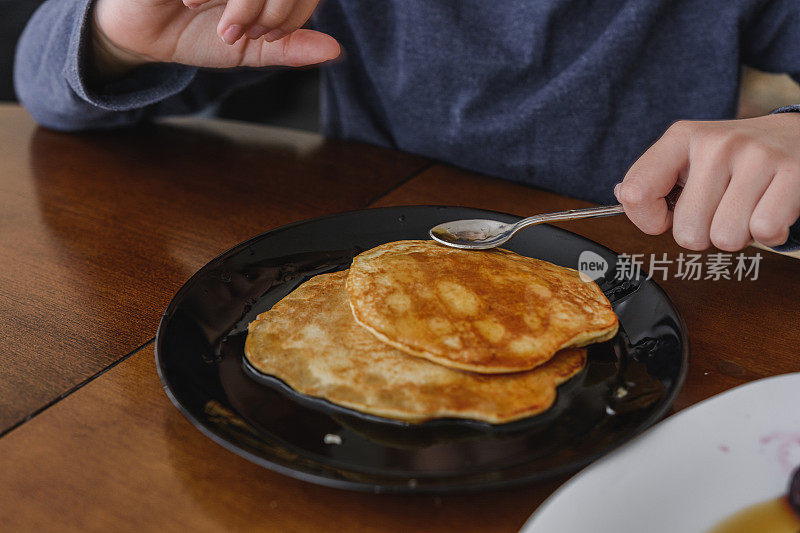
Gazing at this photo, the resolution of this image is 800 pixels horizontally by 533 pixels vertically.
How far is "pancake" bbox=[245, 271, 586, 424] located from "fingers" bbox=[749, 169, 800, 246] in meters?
0.26

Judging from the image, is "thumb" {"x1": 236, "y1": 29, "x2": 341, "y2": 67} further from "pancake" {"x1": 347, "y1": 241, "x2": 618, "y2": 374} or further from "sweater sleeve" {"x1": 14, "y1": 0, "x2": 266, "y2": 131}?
"pancake" {"x1": 347, "y1": 241, "x2": 618, "y2": 374}

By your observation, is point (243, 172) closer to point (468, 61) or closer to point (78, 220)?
point (78, 220)

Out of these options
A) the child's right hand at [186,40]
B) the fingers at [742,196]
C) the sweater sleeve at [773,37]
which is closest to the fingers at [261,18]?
the child's right hand at [186,40]

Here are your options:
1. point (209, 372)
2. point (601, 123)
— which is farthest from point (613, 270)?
point (601, 123)

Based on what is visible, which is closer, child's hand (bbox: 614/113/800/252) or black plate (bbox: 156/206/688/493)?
black plate (bbox: 156/206/688/493)

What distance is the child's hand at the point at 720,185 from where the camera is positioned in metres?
0.74

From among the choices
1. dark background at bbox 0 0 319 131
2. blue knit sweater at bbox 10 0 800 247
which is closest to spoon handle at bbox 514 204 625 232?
blue knit sweater at bbox 10 0 800 247

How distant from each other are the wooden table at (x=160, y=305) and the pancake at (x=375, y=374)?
8 cm

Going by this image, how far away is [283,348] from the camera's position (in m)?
0.69

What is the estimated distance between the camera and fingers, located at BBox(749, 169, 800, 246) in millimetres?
726

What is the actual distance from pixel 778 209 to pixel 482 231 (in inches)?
14.4

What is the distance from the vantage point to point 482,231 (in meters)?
0.90

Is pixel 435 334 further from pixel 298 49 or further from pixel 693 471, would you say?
pixel 298 49

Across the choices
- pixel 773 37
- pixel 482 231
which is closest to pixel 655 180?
pixel 482 231
